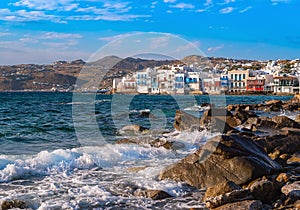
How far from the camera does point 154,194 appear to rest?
836cm

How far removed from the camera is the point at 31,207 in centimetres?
771

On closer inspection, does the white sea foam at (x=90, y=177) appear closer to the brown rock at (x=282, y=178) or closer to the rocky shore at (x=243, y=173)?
the rocky shore at (x=243, y=173)

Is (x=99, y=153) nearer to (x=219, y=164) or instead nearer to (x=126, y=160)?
(x=126, y=160)

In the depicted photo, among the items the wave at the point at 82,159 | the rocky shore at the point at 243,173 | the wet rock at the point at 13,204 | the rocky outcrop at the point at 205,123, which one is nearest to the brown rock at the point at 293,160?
the rocky shore at the point at 243,173

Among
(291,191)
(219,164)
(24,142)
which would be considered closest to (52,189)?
(219,164)

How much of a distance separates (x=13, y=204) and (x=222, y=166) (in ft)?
16.4

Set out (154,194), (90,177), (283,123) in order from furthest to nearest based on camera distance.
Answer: (283,123) → (90,177) → (154,194)

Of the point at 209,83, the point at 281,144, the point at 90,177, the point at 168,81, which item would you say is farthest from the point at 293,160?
the point at 209,83

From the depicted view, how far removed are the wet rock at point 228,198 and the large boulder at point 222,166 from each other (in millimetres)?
1482

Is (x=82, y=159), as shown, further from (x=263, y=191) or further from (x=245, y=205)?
(x=245, y=205)

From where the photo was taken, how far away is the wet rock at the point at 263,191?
7.73 metres

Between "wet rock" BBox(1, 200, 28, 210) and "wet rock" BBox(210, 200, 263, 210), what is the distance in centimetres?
404

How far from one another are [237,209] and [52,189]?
4531 mm

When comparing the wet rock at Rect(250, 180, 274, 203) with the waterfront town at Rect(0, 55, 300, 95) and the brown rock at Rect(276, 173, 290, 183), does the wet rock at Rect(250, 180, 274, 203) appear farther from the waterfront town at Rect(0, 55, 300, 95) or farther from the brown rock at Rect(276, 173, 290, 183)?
the waterfront town at Rect(0, 55, 300, 95)
